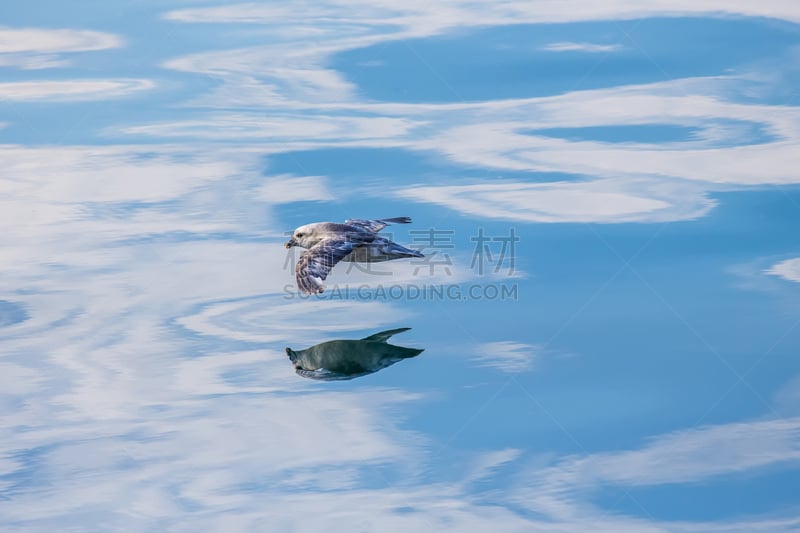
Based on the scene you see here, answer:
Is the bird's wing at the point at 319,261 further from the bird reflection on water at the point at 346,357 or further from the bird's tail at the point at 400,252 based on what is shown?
the bird reflection on water at the point at 346,357

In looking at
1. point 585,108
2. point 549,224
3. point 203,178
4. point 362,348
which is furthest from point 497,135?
point 362,348

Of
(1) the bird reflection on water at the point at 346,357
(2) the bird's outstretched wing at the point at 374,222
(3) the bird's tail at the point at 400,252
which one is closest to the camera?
(1) the bird reflection on water at the point at 346,357

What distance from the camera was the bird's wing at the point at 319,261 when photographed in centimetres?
1062

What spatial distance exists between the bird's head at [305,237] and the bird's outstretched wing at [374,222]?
43cm

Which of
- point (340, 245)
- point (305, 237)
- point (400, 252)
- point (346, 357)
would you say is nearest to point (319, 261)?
point (340, 245)

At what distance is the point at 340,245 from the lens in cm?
1117

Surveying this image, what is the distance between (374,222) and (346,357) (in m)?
2.39

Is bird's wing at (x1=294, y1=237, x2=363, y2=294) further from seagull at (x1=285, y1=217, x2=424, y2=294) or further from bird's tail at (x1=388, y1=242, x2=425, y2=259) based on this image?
bird's tail at (x1=388, y1=242, x2=425, y2=259)

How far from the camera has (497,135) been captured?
14.1 m

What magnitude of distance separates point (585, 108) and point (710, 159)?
6.68 feet

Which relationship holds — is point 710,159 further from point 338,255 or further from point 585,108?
point 338,255

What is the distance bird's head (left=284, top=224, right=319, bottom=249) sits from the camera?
11500 mm

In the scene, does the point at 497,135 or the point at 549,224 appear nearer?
the point at 549,224

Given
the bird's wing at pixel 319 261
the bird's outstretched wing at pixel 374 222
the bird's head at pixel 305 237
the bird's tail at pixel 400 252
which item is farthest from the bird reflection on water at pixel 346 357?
the bird's outstretched wing at pixel 374 222
